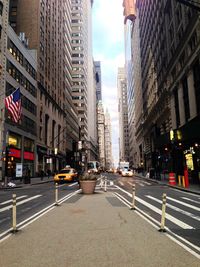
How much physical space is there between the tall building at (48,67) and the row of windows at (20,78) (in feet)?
13.6

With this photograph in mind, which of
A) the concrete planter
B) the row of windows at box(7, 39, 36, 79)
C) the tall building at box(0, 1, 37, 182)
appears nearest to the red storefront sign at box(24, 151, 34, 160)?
the tall building at box(0, 1, 37, 182)

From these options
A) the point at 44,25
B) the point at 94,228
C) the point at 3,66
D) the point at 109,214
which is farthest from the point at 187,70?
the point at 44,25

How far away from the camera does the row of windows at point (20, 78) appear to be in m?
44.4

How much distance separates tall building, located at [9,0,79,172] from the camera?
6006 cm

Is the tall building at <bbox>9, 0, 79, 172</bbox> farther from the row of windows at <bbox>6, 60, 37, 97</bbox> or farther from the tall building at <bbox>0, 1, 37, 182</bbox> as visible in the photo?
the row of windows at <bbox>6, 60, 37, 97</bbox>

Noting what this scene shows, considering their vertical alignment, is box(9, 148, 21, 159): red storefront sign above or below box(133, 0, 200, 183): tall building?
below

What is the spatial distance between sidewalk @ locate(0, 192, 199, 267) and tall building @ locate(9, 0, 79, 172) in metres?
42.7

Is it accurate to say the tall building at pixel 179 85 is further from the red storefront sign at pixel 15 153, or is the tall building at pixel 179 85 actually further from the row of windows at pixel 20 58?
the row of windows at pixel 20 58

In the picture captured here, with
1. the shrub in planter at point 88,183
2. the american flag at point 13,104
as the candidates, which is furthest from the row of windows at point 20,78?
the shrub in planter at point 88,183

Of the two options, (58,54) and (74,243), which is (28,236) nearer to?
(74,243)

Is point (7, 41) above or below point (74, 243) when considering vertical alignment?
above

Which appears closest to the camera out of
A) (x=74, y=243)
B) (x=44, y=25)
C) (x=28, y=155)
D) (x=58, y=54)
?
(x=74, y=243)

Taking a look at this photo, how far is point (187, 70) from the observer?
121ft

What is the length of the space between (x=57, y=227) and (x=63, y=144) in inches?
3082
